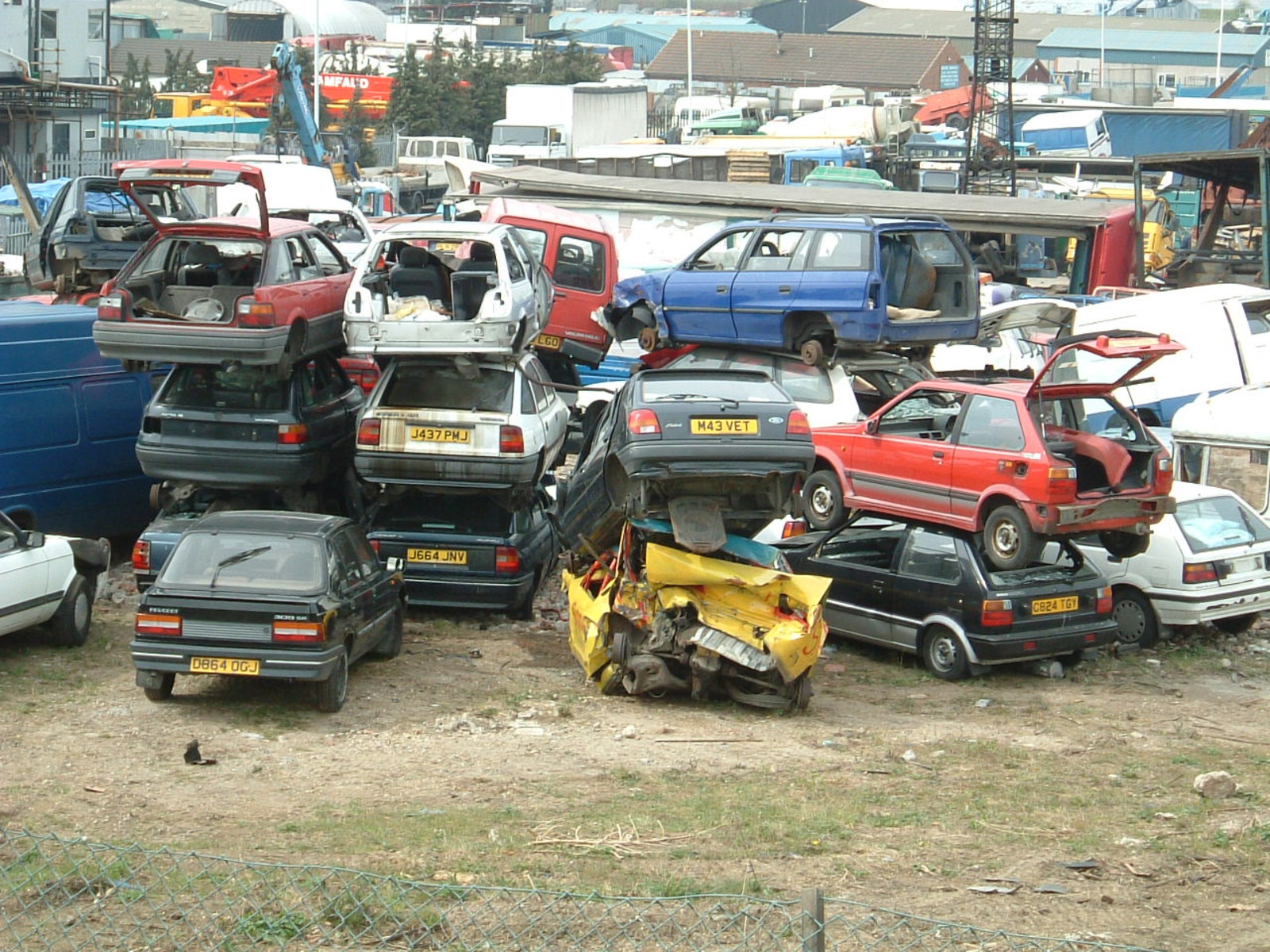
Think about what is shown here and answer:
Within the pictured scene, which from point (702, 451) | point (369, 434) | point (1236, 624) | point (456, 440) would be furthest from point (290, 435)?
point (1236, 624)

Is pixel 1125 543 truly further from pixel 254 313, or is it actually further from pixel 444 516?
pixel 254 313

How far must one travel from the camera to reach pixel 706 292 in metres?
17.5

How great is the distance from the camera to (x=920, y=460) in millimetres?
13828

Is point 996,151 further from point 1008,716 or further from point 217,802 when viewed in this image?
point 217,802

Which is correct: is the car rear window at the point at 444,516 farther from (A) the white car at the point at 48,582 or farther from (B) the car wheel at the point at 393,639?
(A) the white car at the point at 48,582

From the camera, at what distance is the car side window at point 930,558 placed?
1291 centimetres

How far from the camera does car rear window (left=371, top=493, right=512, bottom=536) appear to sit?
1410cm

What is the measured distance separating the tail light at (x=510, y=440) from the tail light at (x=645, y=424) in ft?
7.60

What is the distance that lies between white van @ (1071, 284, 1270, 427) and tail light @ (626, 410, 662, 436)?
32.2 ft

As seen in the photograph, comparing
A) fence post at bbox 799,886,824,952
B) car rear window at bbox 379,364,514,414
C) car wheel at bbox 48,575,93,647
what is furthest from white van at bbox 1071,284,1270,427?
fence post at bbox 799,886,824,952

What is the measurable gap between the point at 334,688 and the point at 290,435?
3.64 m

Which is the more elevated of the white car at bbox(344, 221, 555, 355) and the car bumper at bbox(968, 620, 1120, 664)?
the white car at bbox(344, 221, 555, 355)

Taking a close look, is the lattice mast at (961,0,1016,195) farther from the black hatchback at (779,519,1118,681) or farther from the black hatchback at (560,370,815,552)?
the black hatchback at (560,370,815,552)

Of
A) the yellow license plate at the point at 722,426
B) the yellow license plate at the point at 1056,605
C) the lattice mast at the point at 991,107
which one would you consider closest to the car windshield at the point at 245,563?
the yellow license plate at the point at 722,426
